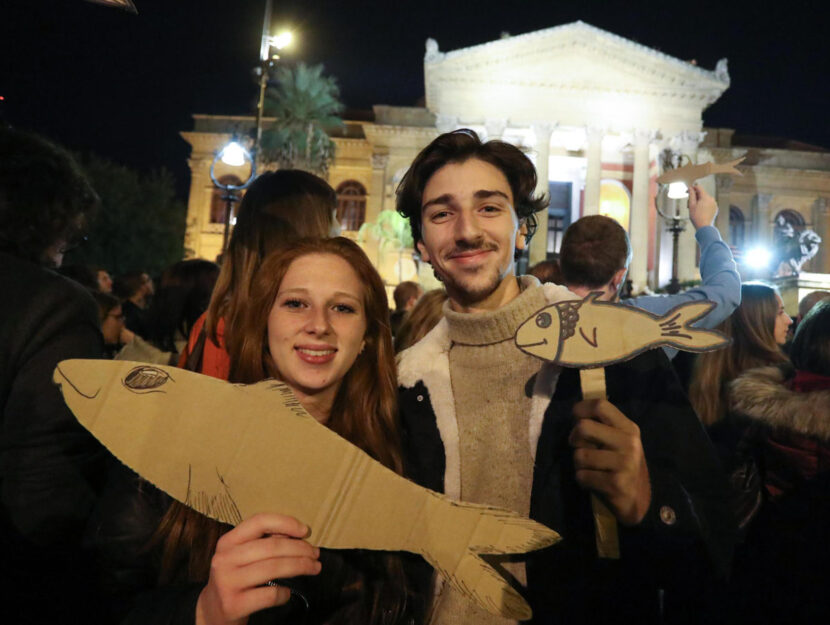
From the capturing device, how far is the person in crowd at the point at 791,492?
2.01 m

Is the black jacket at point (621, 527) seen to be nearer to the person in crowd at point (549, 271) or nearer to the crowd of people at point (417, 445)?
the crowd of people at point (417, 445)

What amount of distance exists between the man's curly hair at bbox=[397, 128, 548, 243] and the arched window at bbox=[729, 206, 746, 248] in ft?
129

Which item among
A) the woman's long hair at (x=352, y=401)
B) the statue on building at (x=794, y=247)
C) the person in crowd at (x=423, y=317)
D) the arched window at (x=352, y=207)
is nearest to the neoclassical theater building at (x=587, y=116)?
the arched window at (x=352, y=207)

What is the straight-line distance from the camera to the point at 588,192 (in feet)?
96.7

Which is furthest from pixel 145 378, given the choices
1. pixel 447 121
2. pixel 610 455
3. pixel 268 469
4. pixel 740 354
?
pixel 447 121

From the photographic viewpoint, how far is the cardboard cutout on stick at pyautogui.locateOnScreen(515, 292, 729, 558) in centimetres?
108

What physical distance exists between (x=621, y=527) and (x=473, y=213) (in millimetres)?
1005

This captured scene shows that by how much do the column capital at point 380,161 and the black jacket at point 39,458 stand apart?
32693mm

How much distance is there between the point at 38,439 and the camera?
1583 mm

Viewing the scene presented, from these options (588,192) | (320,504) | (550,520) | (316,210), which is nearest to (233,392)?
(320,504)

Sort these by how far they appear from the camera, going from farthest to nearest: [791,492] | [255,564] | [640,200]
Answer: [640,200] < [791,492] < [255,564]

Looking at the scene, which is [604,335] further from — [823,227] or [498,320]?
[823,227]

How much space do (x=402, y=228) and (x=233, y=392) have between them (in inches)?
896

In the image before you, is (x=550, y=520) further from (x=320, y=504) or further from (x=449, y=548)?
(x=320, y=504)
